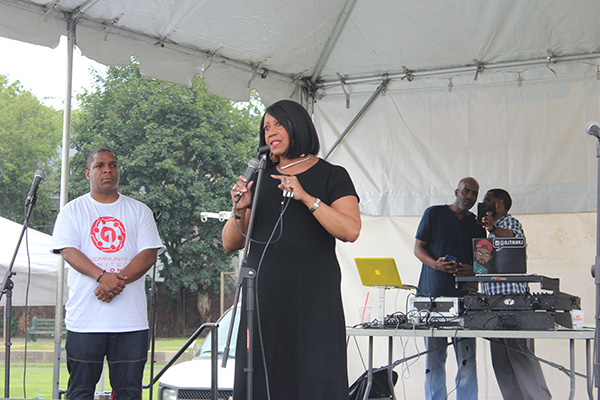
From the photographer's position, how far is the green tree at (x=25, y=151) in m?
24.1

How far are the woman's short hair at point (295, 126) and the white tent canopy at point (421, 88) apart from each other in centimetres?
251

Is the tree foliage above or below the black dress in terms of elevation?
above

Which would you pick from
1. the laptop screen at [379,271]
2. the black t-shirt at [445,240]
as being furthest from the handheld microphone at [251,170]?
the black t-shirt at [445,240]

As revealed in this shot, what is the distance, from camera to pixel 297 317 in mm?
2268

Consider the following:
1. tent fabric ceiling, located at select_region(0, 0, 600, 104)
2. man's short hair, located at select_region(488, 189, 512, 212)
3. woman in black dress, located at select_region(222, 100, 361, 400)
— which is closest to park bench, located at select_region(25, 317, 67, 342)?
tent fabric ceiling, located at select_region(0, 0, 600, 104)

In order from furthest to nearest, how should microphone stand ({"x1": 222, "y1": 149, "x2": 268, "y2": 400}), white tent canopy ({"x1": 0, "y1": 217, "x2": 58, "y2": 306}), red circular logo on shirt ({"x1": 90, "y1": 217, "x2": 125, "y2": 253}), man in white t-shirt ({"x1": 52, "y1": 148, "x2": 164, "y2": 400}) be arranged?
1. white tent canopy ({"x1": 0, "y1": 217, "x2": 58, "y2": 306})
2. red circular logo on shirt ({"x1": 90, "y1": 217, "x2": 125, "y2": 253})
3. man in white t-shirt ({"x1": 52, "y1": 148, "x2": 164, "y2": 400})
4. microphone stand ({"x1": 222, "y1": 149, "x2": 268, "y2": 400})

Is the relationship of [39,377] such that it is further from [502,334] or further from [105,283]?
[502,334]

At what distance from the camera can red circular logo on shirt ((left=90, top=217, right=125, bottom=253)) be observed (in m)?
3.58

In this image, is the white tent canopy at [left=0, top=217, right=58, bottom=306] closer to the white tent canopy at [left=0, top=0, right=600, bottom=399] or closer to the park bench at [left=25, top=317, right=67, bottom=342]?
the white tent canopy at [left=0, top=0, right=600, bottom=399]

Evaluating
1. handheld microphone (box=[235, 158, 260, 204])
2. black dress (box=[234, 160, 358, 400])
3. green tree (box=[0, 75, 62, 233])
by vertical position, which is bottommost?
black dress (box=[234, 160, 358, 400])

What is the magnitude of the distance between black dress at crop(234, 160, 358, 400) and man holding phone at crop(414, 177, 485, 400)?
8.57ft

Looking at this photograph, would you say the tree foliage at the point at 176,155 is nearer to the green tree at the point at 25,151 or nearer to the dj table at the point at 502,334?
the green tree at the point at 25,151

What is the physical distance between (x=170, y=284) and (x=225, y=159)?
4619 millimetres

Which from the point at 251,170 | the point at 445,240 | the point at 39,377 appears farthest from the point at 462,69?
the point at 39,377
